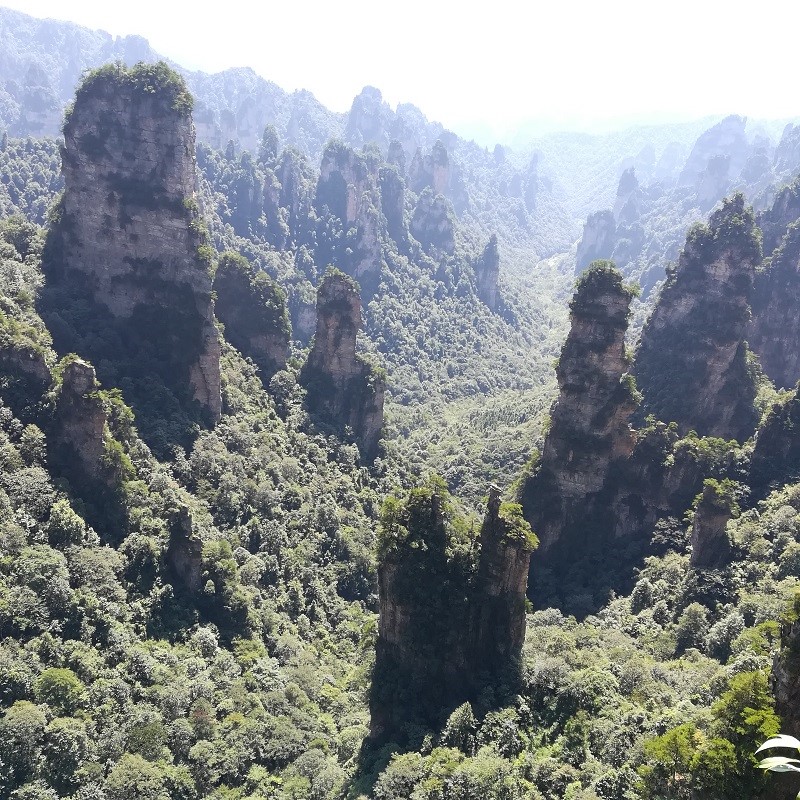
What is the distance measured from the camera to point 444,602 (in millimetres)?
45000

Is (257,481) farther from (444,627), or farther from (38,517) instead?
(444,627)

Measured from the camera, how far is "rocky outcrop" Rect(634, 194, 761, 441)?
250ft

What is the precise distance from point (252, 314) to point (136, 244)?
18.8 m

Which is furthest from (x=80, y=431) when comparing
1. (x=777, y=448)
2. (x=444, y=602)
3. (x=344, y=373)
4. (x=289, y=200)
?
(x=289, y=200)

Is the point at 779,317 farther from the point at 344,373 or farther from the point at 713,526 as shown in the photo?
the point at 344,373

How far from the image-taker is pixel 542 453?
232ft

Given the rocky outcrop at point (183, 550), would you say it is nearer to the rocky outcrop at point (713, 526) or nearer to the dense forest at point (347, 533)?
the dense forest at point (347, 533)

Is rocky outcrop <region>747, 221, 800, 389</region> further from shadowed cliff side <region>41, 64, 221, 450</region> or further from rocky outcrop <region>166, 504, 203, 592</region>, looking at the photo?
rocky outcrop <region>166, 504, 203, 592</region>

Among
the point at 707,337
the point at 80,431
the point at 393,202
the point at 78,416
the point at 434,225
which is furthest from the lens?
the point at 434,225

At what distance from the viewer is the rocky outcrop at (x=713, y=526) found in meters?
52.7

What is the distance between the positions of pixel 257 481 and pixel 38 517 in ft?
84.0

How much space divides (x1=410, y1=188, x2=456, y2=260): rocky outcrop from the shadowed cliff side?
121 metres

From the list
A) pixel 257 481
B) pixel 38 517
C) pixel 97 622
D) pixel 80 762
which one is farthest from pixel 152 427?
pixel 80 762

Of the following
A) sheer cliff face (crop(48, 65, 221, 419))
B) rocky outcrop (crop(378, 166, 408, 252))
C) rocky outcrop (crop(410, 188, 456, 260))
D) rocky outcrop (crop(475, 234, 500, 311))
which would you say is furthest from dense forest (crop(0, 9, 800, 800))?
rocky outcrop (crop(410, 188, 456, 260))
